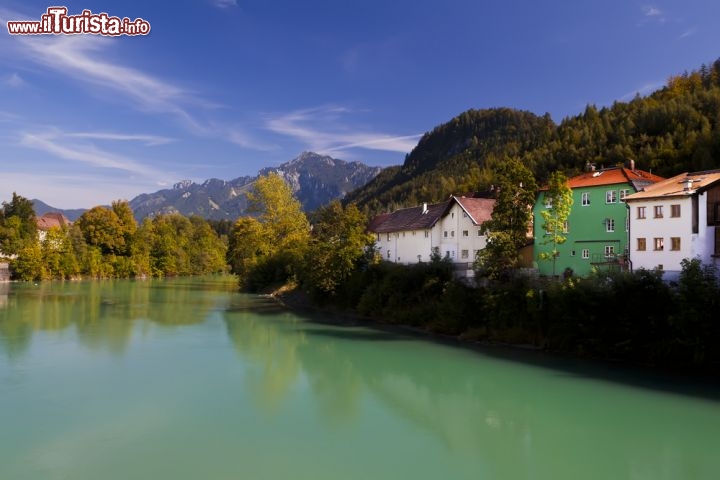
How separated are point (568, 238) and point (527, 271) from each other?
4589 mm

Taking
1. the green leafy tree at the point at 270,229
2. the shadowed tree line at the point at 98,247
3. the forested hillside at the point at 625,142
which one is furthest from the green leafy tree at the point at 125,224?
the forested hillside at the point at 625,142

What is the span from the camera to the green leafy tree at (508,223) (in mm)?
30737

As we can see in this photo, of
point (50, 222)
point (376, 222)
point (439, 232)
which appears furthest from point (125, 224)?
point (439, 232)

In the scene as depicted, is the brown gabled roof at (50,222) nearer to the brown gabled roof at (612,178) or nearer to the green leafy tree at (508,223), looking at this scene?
the green leafy tree at (508,223)

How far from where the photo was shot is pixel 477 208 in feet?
133

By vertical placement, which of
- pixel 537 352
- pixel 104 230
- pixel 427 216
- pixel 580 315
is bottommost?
pixel 537 352

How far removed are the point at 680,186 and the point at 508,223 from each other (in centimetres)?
862

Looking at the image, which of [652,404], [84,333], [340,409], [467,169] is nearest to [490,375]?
[652,404]

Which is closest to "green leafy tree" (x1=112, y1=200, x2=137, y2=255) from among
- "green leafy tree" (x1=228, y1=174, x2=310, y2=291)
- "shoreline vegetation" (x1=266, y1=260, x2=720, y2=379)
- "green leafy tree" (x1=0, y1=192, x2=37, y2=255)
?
"green leafy tree" (x1=0, y1=192, x2=37, y2=255)

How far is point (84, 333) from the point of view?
31.8 meters

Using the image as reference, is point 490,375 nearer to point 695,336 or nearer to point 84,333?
point 695,336

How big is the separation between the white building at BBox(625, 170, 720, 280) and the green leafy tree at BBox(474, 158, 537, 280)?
545cm

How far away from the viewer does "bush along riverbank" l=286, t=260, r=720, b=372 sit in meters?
21.8

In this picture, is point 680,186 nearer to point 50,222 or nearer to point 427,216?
point 427,216
